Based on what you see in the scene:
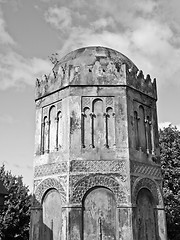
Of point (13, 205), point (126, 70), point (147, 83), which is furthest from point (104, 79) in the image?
point (13, 205)

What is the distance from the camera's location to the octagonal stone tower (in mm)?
11398

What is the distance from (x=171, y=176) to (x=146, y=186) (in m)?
12.7

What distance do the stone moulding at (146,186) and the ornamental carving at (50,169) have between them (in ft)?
10.1

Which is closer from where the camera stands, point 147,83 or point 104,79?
point 104,79

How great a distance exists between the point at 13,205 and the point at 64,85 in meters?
15.1

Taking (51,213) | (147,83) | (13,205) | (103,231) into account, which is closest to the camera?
(103,231)

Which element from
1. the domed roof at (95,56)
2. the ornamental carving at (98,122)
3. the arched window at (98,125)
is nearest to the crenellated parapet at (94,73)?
the domed roof at (95,56)

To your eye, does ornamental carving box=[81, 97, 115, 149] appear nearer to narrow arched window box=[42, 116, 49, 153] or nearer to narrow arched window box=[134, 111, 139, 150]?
narrow arched window box=[134, 111, 139, 150]

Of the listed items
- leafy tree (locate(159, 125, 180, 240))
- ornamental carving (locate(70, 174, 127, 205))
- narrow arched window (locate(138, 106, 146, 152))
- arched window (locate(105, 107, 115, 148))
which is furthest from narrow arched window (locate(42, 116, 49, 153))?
leafy tree (locate(159, 125, 180, 240))

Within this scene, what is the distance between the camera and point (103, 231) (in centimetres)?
1116

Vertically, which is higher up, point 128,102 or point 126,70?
point 126,70

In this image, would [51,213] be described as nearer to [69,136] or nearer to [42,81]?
[69,136]

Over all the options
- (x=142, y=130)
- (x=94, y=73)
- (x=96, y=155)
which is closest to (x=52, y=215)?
(x=96, y=155)

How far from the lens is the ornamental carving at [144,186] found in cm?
1177
